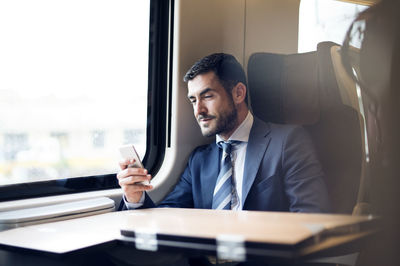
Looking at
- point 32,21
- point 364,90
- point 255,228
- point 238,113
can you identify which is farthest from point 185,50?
point 255,228

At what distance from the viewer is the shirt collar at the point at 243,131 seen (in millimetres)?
1476

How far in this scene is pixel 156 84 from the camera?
1.95 metres

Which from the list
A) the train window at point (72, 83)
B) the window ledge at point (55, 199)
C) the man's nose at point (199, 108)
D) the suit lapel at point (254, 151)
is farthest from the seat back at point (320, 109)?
the window ledge at point (55, 199)

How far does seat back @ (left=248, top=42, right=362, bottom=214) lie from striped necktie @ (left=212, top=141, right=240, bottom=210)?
0.29 meters

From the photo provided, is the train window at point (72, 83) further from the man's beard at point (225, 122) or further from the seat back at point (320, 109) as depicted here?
the seat back at point (320, 109)

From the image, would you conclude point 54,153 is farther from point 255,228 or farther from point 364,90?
point 364,90

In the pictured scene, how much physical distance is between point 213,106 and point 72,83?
1.87ft

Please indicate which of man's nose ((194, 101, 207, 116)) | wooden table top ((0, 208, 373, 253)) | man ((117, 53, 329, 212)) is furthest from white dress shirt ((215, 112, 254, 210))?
wooden table top ((0, 208, 373, 253))

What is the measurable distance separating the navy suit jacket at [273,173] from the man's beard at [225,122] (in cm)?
8

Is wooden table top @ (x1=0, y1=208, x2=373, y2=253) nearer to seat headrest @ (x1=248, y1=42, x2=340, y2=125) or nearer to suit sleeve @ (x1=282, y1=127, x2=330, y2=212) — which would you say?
suit sleeve @ (x1=282, y1=127, x2=330, y2=212)

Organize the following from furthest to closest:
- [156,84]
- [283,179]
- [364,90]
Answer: [156,84]
[283,179]
[364,90]

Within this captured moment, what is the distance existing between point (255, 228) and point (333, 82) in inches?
20.3

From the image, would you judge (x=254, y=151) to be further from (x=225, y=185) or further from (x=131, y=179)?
(x=131, y=179)

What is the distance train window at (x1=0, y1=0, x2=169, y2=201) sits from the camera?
152 cm
